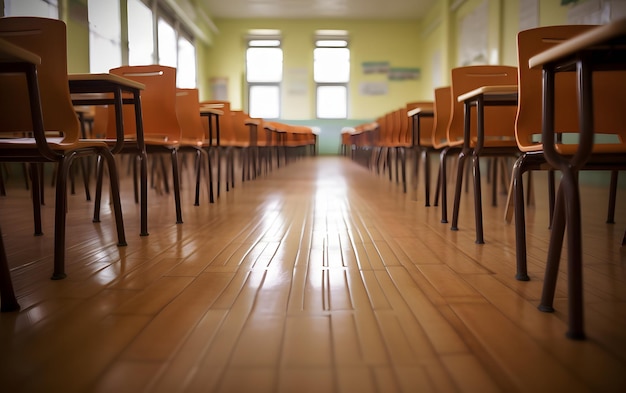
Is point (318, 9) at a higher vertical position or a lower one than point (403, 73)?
higher

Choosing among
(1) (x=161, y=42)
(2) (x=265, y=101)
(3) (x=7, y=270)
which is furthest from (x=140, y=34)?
(3) (x=7, y=270)

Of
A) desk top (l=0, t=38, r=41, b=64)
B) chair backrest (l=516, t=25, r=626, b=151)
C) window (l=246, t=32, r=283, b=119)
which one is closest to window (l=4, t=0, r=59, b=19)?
desk top (l=0, t=38, r=41, b=64)

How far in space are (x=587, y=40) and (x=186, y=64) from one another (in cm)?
1166

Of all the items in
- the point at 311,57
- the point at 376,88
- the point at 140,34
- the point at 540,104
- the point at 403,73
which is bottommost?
the point at 540,104

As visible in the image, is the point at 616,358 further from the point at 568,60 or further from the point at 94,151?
the point at 94,151

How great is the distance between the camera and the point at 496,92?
76.9 inches

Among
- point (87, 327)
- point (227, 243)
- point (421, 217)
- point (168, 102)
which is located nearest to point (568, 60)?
point (87, 327)

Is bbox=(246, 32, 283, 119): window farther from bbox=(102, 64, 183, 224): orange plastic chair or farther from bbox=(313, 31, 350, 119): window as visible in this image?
bbox=(102, 64, 183, 224): orange plastic chair

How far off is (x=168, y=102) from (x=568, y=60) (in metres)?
2.13

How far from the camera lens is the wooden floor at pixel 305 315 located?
950mm

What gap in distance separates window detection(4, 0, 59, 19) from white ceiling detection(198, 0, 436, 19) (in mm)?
6514

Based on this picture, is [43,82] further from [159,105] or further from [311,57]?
[311,57]

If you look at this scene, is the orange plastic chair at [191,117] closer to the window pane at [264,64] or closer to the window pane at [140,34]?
the window pane at [140,34]

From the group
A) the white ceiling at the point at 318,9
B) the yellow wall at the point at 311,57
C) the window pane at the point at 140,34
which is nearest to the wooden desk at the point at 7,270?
the window pane at the point at 140,34
